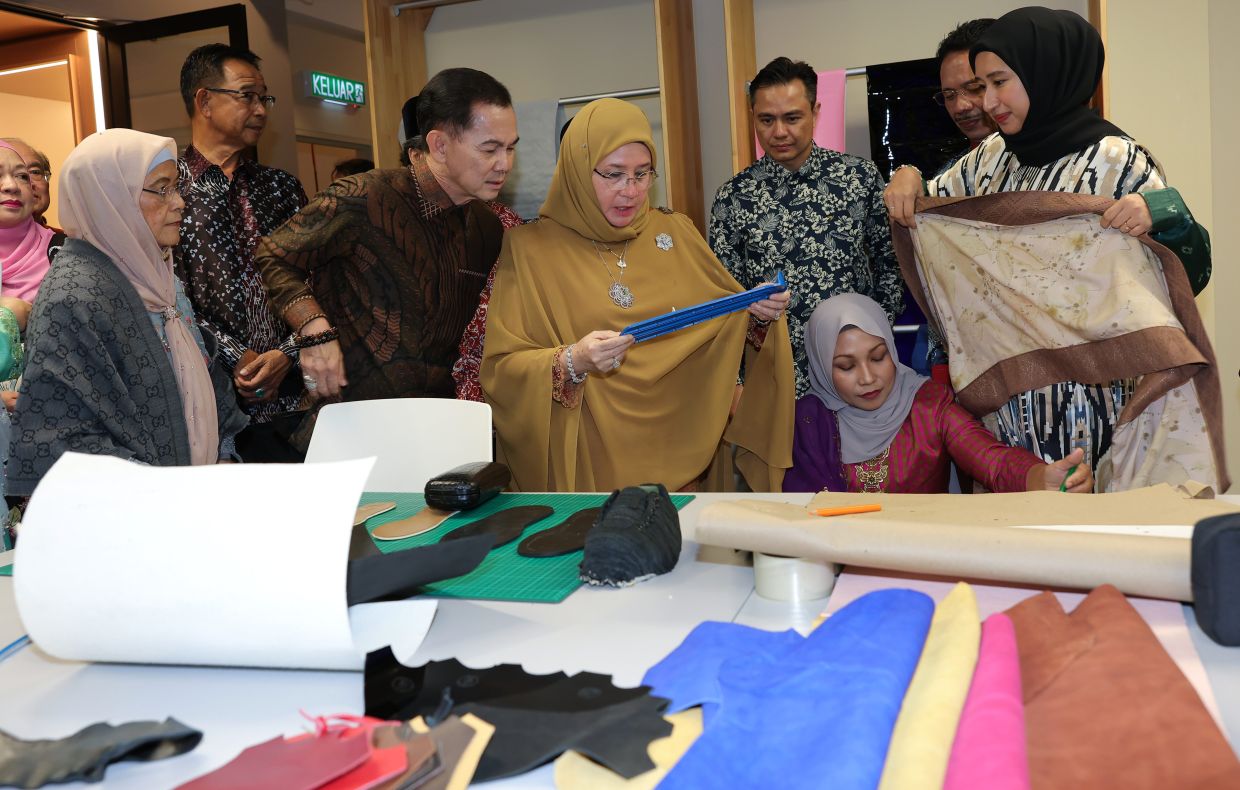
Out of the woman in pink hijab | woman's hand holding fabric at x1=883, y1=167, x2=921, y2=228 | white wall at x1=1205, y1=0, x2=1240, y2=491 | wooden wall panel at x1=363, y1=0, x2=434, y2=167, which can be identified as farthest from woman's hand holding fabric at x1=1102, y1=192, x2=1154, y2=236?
the woman in pink hijab

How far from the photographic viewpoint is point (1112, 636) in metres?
0.89

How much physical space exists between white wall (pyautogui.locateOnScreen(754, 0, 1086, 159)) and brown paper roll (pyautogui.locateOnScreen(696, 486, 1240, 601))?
9.55ft

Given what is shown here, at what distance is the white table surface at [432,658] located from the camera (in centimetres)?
94

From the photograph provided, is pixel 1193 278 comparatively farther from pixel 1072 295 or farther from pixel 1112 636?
pixel 1112 636

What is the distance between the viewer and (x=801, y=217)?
304 cm

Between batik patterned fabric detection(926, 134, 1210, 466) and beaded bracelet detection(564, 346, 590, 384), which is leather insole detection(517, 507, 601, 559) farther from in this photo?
batik patterned fabric detection(926, 134, 1210, 466)

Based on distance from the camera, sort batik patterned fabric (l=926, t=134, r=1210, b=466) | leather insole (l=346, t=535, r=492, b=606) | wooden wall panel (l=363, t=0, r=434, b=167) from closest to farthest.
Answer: leather insole (l=346, t=535, r=492, b=606) → batik patterned fabric (l=926, t=134, r=1210, b=466) → wooden wall panel (l=363, t=0, r=434, b=167)

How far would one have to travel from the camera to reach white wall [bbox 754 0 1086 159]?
3820mm

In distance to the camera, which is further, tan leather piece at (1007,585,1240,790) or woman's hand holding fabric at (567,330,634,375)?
woman's hand holding fabric at (567,330,634,375)

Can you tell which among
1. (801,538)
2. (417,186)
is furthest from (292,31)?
(801,538)

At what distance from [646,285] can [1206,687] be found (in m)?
1.80

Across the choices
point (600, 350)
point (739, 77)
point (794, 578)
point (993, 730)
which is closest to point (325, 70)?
point (739, 77)

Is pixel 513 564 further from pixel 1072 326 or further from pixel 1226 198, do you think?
pixel 1226 198

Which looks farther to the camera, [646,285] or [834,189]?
[834,189]
